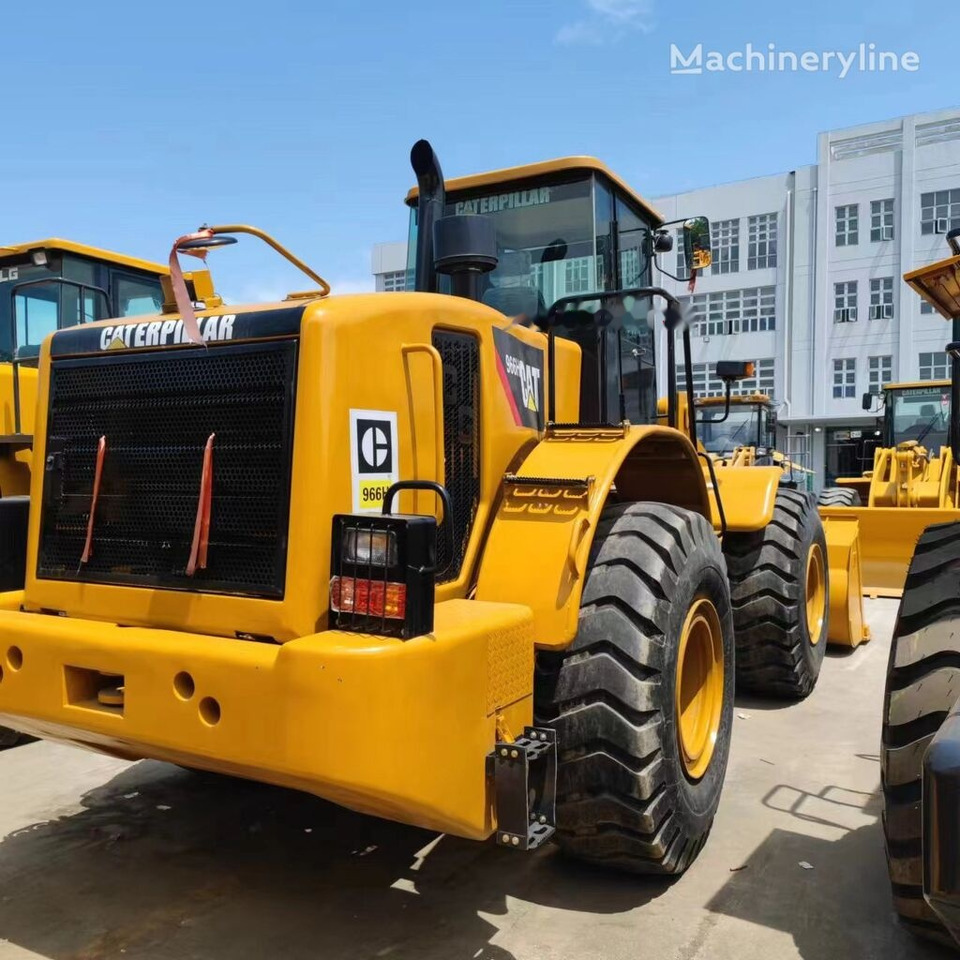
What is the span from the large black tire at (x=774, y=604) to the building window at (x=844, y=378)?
96.9 ft

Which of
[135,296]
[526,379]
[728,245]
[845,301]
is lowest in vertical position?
[526,379]

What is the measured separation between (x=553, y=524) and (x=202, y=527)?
115 centimetres

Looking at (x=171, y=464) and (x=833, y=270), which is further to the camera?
(x=833, y=270)

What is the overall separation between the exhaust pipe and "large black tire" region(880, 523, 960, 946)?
2.33 m

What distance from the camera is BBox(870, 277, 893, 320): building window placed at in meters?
32.4

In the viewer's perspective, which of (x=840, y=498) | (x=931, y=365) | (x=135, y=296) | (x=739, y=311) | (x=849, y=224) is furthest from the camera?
(x=739, y=311)

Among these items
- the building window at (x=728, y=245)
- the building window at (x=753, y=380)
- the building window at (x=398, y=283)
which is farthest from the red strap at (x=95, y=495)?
the building window at (x=728, y=245)

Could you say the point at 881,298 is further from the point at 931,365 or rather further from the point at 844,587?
the point at 844,587

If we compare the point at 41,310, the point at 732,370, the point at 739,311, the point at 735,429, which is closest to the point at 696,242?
the point at 732,370

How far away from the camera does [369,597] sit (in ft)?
8.20

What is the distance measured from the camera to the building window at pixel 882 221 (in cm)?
3272

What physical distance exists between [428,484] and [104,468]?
1.24 metres

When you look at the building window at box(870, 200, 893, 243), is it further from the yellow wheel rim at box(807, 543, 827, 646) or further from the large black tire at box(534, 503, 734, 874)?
the large black tire at box(534, 503, 734, 874)

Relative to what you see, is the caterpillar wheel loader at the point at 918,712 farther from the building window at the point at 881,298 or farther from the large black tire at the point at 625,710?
the building window at the point at 881,298
